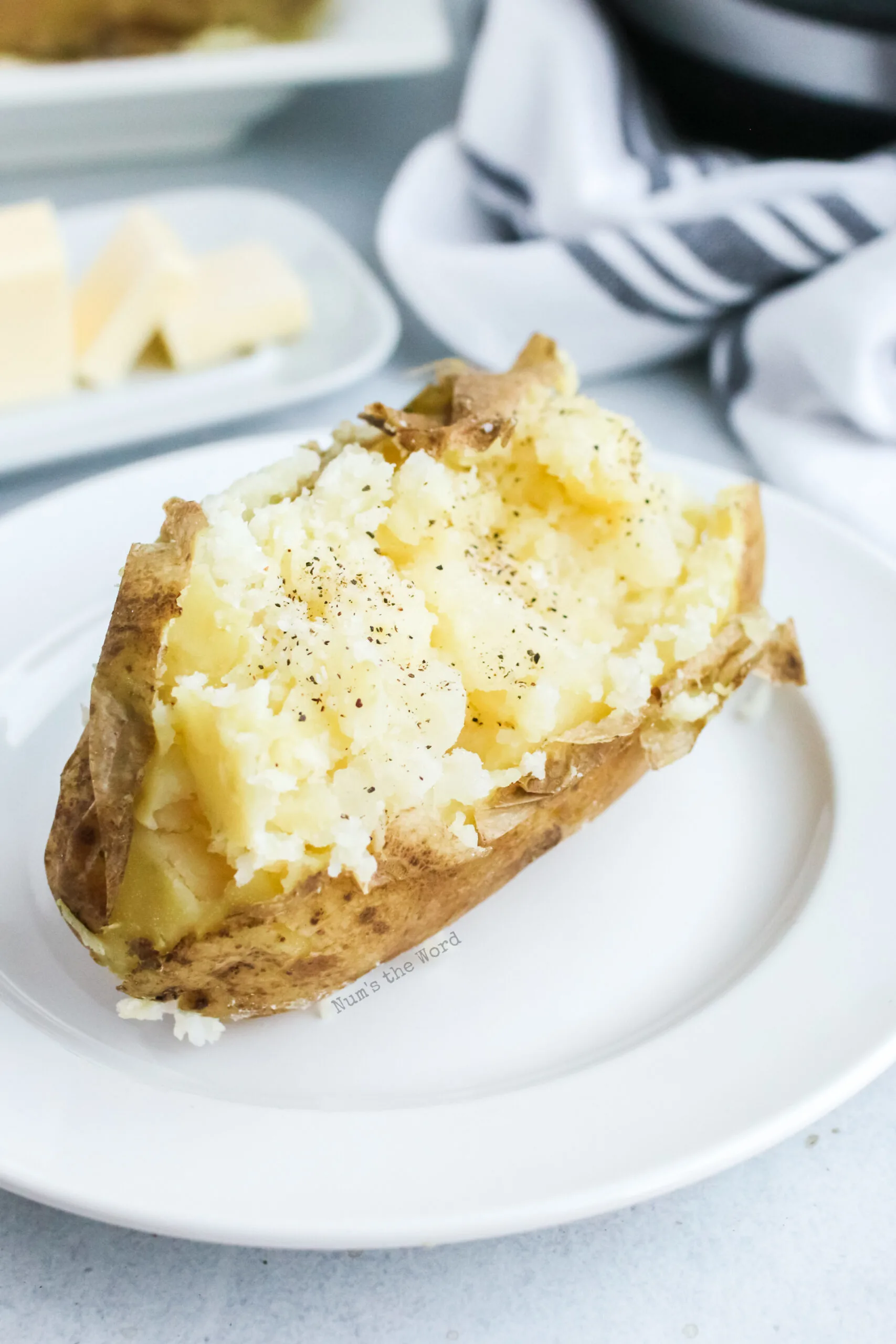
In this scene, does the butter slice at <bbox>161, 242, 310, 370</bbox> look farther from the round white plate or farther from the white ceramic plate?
the round white plate

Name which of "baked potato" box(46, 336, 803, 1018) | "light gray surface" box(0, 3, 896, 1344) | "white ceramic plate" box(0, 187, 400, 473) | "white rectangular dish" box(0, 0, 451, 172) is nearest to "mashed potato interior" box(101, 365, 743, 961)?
"baked potato" box(46, 336, 803, 1018)

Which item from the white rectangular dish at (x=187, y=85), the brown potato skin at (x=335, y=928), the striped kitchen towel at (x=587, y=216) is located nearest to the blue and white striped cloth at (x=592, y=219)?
the striped kitchen towel at (x=587, y=216)

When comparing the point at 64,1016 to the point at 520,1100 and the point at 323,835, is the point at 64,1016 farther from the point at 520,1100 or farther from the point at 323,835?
the point at 520,1100

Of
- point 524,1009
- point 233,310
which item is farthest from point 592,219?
point 524,1009

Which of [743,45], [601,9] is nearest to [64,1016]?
[743,45]

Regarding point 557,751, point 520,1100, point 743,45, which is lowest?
point 520,1100

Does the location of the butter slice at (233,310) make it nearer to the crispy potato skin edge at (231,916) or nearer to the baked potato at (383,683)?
the baked potato at (383,683)

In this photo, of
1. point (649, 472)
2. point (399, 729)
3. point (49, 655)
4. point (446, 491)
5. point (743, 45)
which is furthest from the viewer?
point (743, 45)
